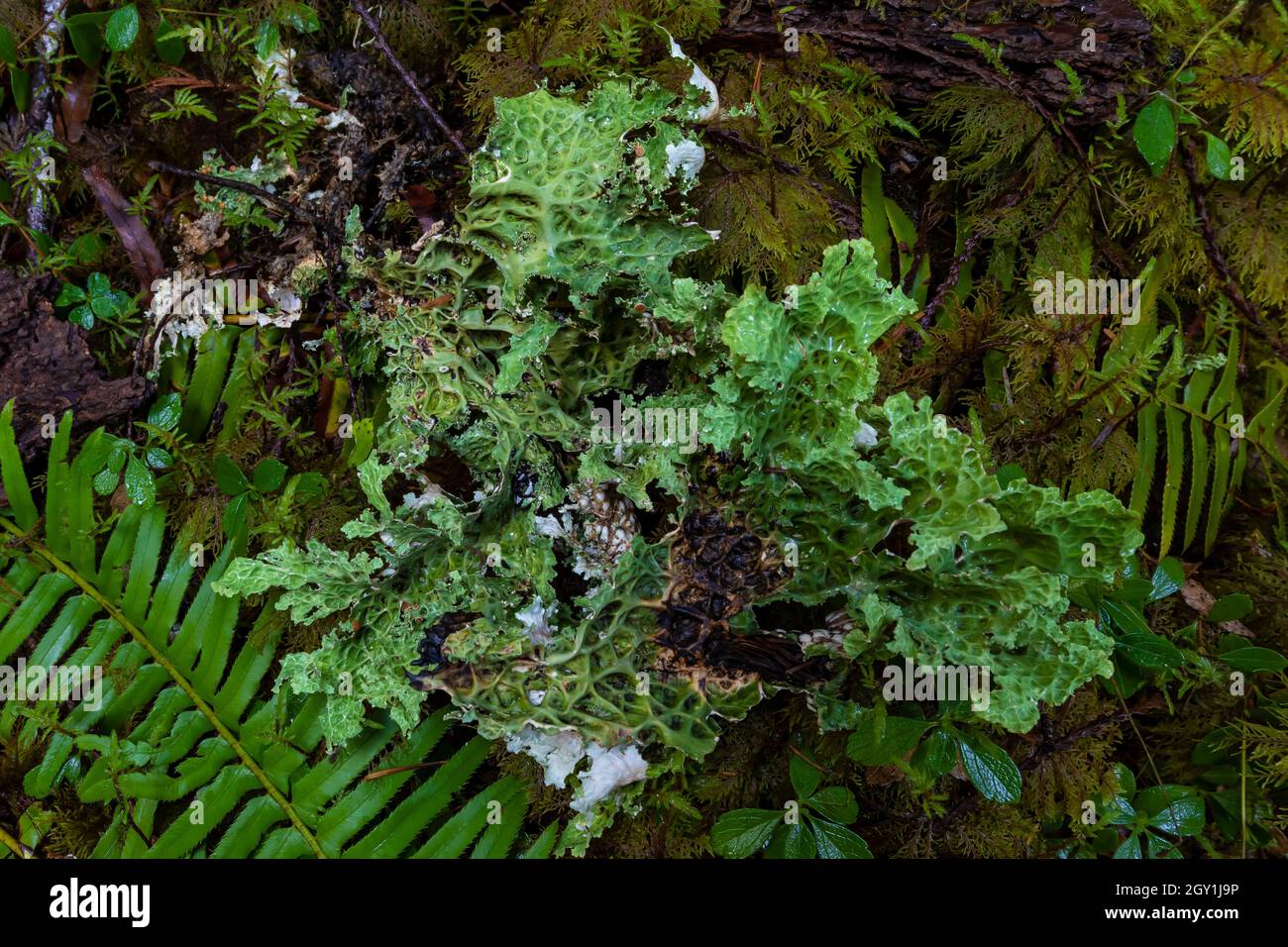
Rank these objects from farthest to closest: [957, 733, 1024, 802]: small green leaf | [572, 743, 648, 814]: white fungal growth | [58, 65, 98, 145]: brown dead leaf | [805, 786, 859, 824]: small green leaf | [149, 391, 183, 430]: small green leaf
Answer: [58, 65, 98, 145]: brown dead leaf
[149, 391, 183, 430]: small green leaf
[805, 786, 859, 824]: small green leaf
[957, 733, 1024, 802]: small green leaf
[572, 743, 648, 814]: white fungal growth

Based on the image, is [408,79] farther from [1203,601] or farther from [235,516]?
[1203,601]

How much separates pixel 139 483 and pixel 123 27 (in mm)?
1648

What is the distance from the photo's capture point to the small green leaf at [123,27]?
3059 mm

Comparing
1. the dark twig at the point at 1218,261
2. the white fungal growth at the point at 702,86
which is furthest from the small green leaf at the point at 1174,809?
the white fungal growth at the point at 702,86

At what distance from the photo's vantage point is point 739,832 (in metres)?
2.87

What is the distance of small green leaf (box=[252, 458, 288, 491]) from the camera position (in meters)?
3.03

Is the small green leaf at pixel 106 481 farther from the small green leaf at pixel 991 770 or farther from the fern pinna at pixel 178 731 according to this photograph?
the small green leaf at pixel 991 770

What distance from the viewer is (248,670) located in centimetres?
301

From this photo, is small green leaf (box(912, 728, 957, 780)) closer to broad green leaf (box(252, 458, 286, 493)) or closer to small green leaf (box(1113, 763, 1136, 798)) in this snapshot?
small green leaf (box(1113, 763, 1136, 798))

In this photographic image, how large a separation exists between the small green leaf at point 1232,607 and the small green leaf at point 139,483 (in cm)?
381

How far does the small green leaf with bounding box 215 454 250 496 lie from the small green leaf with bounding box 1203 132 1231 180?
3608 mm

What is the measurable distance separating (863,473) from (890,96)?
155cm

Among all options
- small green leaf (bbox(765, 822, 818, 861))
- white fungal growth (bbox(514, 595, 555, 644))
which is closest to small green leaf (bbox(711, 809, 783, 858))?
small green leaf (bbox(765, 822, 818, 861))
